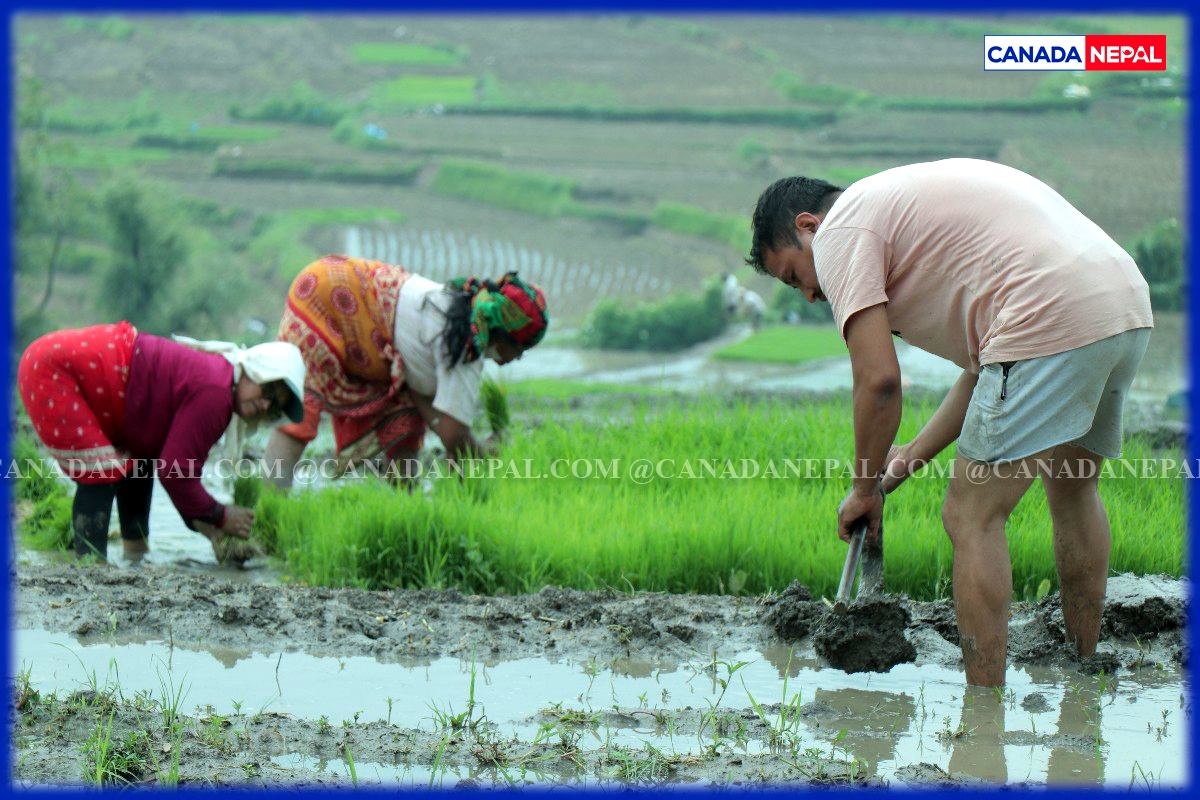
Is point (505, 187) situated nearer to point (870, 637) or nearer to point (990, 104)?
point (990, 104)

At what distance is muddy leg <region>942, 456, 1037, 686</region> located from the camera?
308cm

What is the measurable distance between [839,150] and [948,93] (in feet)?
10.1

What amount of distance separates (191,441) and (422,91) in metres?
19.6

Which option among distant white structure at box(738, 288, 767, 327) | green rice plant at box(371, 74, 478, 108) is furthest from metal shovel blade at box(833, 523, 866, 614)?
green rice plant at box(371, 74, 478, 108)

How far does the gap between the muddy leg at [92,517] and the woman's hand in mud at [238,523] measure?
0.41m

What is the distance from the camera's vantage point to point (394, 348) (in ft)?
17.5

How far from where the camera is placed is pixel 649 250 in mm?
16953

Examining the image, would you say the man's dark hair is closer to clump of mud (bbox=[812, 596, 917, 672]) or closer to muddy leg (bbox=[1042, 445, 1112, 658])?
muddy leg (bbox=[1042, 445, 1112, 658])

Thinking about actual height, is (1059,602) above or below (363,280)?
below

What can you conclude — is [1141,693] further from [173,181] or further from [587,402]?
[173,181]

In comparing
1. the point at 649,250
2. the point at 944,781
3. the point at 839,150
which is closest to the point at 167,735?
the point at 944,781

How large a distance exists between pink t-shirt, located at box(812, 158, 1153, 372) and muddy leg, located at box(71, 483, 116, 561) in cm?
292

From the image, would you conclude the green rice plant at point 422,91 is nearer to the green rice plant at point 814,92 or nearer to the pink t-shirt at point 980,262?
the green rice plant at point 814,92

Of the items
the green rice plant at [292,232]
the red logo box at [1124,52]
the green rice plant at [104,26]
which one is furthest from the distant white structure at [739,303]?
the green rice plant at [104,26]
